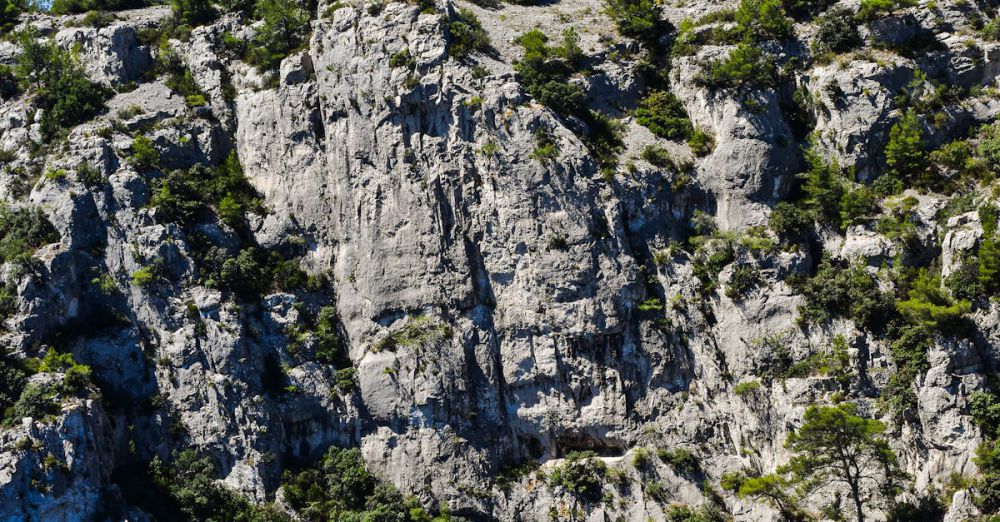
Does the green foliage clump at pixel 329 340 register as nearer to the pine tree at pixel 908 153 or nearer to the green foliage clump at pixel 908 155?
the green foliage clump at pixel 908 155

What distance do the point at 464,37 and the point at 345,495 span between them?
24541 mm

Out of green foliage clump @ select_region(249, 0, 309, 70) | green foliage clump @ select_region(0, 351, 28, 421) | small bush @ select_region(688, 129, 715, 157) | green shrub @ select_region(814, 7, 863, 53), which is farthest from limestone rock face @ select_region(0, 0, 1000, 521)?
green foliage clump @ select_region(249, 0, 309, 70)

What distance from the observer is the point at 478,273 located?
44469mm

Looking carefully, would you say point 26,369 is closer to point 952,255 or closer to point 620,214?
point 620,214

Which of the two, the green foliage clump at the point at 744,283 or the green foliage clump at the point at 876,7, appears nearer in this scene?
the green foliage clump at the point at 744,283

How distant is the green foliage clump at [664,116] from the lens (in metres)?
47.3

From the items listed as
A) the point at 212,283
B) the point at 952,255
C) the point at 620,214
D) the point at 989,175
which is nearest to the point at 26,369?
the point at 212,283

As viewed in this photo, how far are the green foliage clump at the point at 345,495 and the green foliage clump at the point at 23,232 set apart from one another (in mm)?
16647

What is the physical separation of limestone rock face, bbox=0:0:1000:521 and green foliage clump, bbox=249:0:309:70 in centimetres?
181

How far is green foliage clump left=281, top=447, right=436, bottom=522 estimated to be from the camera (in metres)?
40.0

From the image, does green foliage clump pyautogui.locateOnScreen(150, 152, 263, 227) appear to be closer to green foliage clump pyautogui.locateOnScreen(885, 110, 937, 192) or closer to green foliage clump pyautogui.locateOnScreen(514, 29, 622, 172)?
green foliage clump pyautogui.locateOnScreen(514, 29, 622, 172)

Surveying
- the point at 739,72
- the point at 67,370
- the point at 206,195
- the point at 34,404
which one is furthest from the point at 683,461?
the point at 34,404

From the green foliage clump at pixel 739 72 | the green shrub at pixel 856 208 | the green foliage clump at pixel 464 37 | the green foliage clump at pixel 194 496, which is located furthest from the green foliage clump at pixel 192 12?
the green shrub at pixel 856 208

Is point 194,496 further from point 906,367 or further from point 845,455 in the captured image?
point 906,367
